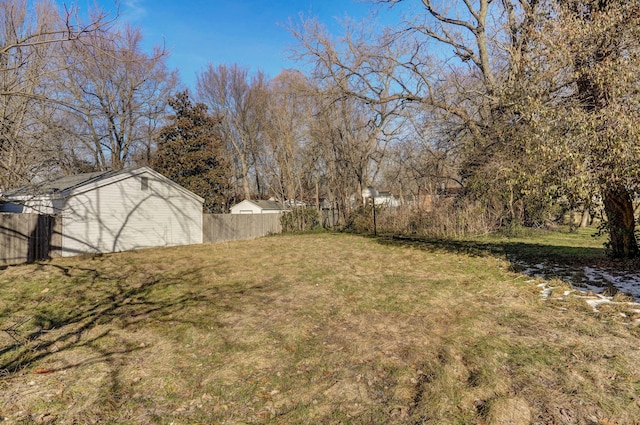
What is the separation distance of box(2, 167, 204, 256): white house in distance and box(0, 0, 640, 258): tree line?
5.54ft

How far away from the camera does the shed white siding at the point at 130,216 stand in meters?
11.3

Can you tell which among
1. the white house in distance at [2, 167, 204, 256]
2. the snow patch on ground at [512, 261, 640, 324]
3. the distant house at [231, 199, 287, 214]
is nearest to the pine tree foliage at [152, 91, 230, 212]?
the distant house at [231, 199, 287, 214]

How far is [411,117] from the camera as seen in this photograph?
13430 millimetres

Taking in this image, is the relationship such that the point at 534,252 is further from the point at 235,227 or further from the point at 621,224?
the point at 235,227

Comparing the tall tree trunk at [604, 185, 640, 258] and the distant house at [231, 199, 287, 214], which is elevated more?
the distant house at [231, 199, 287, 214]

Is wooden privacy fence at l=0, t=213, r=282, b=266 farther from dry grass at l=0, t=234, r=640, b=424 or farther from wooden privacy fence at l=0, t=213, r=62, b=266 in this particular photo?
dry grass at l=0, t=234, r=640, b=424

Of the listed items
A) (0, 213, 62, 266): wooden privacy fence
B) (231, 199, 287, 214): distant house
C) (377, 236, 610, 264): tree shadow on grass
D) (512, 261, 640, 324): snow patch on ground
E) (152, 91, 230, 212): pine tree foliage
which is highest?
(152, 91, 230, 212): pine tree foliage

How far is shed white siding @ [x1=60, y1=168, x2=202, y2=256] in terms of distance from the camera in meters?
11.3

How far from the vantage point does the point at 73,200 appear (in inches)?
444

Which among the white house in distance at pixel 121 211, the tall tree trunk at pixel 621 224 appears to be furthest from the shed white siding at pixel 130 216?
the tall tree trunk at pixel 621 224

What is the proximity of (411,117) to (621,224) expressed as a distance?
26.6ft

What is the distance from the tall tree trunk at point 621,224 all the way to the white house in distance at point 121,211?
553 inches

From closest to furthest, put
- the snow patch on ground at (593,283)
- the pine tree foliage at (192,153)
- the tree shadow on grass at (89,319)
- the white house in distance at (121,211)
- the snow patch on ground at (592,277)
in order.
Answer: the tree shadow on grass at (89,319), the snow patch on ground at (593,283), the snow patch on ground at (592,277), the white house in distance at (121,211), the pine tree foliage at (192,153)

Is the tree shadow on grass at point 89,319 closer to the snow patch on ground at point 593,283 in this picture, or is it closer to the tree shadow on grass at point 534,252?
the snow patch on ground at point 593,283
